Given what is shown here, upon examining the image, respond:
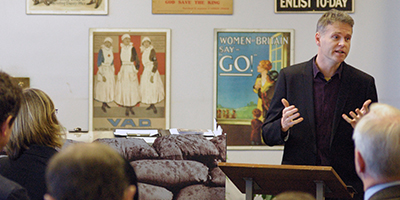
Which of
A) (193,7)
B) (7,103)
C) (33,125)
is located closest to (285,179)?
(33,125)

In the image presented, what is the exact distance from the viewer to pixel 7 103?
4.38ft

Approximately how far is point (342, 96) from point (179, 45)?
1.84m

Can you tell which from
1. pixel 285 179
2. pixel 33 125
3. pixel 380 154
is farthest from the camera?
pixel 285 179

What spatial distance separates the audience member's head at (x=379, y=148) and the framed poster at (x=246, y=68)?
2690mm

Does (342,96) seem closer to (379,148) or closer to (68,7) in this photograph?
(379,148)

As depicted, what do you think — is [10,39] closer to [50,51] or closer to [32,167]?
[50,51]

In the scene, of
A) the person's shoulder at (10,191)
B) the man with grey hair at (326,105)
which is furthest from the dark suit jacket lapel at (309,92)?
the person's shoulder at (10,191)

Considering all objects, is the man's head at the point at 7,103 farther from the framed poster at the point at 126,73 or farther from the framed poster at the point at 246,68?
the framed poster at the point at 246,68

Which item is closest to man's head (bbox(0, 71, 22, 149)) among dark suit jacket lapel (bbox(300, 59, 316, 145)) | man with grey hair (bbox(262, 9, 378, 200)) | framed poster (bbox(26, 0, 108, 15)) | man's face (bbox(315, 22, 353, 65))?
man with grey hair (bbox(262, 9, 378, 200))

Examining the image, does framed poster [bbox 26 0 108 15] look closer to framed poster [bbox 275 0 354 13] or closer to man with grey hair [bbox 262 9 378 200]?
framed poster [bbox 275 0 354 13]

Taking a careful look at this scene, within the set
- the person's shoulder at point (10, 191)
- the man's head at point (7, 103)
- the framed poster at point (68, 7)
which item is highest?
the framed poster at point (68, 7)

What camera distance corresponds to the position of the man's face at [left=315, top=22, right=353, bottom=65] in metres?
2.44

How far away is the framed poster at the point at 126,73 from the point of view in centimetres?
392

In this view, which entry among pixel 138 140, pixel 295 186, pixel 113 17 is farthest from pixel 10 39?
pixel 295 186
